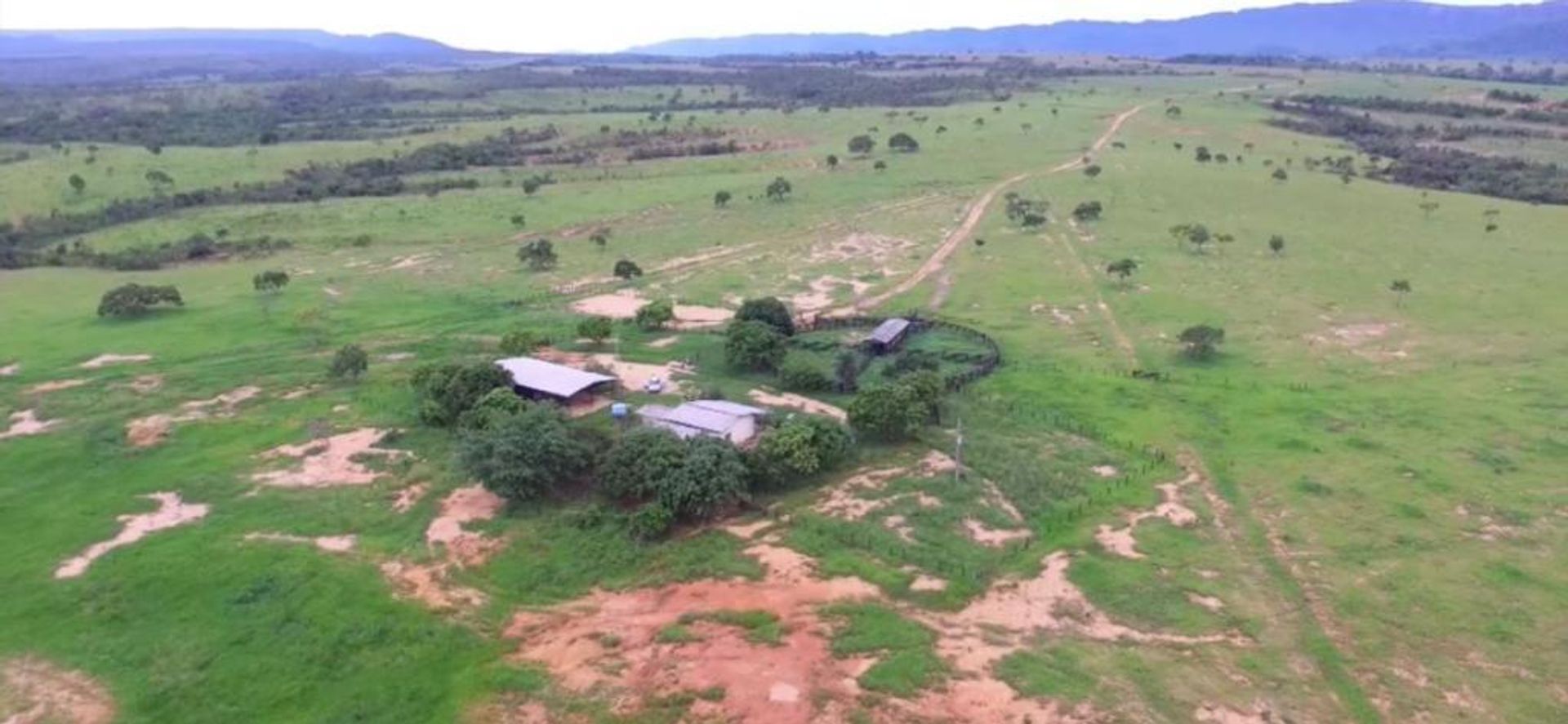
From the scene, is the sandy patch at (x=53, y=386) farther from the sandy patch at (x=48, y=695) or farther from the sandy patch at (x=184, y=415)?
the sandy patch at (x=48, y=695)

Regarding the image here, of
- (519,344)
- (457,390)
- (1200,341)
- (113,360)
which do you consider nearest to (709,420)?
(457,390)

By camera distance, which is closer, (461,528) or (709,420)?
(461,528)

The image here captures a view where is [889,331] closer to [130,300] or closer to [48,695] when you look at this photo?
[48,695]

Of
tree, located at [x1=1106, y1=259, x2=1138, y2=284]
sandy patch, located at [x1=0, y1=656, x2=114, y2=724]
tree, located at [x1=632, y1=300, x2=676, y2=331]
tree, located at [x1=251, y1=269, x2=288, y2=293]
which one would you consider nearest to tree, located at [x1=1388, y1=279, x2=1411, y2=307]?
tree, located at [x1=1106, y1=259, x2=1138, y2=284]

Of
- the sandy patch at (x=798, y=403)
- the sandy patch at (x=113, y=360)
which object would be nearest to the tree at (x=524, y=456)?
the sandy patch at (x=798, y=403)

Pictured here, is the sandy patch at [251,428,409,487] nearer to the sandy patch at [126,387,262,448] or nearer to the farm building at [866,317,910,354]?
the sandy patch at [126,387,262,448]

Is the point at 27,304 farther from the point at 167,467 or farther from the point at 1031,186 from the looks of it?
the point at 1031,186
